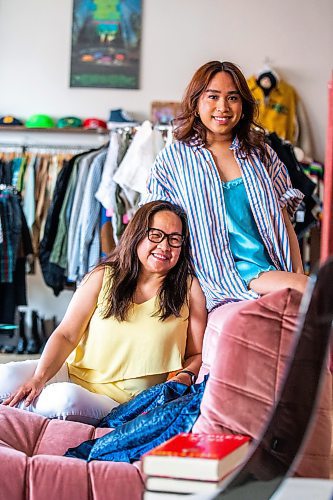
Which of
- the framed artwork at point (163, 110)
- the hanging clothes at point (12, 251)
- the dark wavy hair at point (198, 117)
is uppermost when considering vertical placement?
the dark wavy hair at point (198, 117)

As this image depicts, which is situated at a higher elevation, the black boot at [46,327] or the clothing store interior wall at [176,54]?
the clothing store interior wall at [176,54]

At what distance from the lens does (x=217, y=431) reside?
68.7 inches

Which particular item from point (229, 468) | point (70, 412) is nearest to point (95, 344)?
point (70, 412)

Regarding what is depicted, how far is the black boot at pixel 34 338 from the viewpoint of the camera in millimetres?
6105

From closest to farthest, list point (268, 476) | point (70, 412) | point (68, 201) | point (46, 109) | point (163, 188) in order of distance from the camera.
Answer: point (268, 476) → point (70, 412) → point (163, 188) → point (68, 201) → point (46, 109)

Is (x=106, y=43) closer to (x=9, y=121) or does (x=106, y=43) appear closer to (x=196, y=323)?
(x=9, y=121)

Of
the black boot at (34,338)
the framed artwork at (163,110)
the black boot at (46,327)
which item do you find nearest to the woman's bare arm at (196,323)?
the black boot at (34,338)

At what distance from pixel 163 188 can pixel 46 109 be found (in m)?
3.87

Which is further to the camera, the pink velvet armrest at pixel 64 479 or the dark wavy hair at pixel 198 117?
the dark wavy hair at pixel 198 117

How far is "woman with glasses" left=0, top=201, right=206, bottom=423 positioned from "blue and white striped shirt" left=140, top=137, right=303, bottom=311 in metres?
0.05

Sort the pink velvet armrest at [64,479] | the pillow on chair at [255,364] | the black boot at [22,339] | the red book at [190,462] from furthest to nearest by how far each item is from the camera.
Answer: the black boot at [22,339]
the pink velvet armrest at [64,479]
the pillow on chair at [255,364]
the red book at [190,462]

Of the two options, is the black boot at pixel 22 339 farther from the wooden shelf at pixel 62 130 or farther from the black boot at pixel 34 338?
the wooden shelf at pixel 62 130

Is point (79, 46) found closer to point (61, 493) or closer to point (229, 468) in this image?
point (61, 493)

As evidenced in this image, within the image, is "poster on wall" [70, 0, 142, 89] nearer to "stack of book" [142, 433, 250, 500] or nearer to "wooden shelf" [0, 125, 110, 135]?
"wooden shelf" [0, 125, 110, 135]
